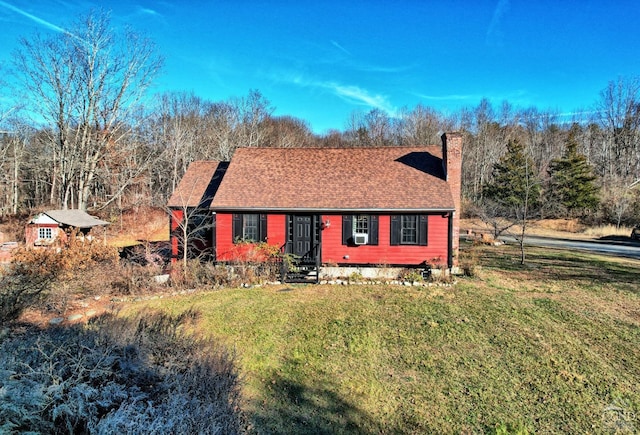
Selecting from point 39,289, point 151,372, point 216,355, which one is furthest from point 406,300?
point 39,289

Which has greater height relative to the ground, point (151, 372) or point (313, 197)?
point (313, 197)

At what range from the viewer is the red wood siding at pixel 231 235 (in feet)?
49.4

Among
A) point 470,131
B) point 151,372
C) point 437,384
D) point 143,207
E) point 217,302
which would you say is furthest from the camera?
point 470,131

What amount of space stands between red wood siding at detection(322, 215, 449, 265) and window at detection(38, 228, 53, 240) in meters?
15.7

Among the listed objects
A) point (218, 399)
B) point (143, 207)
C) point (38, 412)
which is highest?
point (143, 207)

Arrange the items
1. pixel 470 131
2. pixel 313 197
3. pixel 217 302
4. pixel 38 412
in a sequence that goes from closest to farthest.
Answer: pixel 38 412 → pixel 217 302 → pixel 313 197 → pixel 470 131

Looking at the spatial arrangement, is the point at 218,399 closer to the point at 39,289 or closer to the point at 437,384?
the point at 437,384

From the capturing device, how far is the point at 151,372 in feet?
13.3

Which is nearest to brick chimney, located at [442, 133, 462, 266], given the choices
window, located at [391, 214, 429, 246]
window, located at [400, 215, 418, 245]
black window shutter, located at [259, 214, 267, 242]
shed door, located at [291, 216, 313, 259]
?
window, located at [391, 214, 429, 246]

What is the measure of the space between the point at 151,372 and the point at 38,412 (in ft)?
3.84

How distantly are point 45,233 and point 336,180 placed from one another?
1660 centimetres

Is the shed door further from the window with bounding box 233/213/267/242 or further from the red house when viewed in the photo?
the window with bounding box 233/213/267/242

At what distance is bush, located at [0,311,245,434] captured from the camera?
296 cm

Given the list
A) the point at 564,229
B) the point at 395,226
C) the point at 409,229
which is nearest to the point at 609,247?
the point at 564,229
